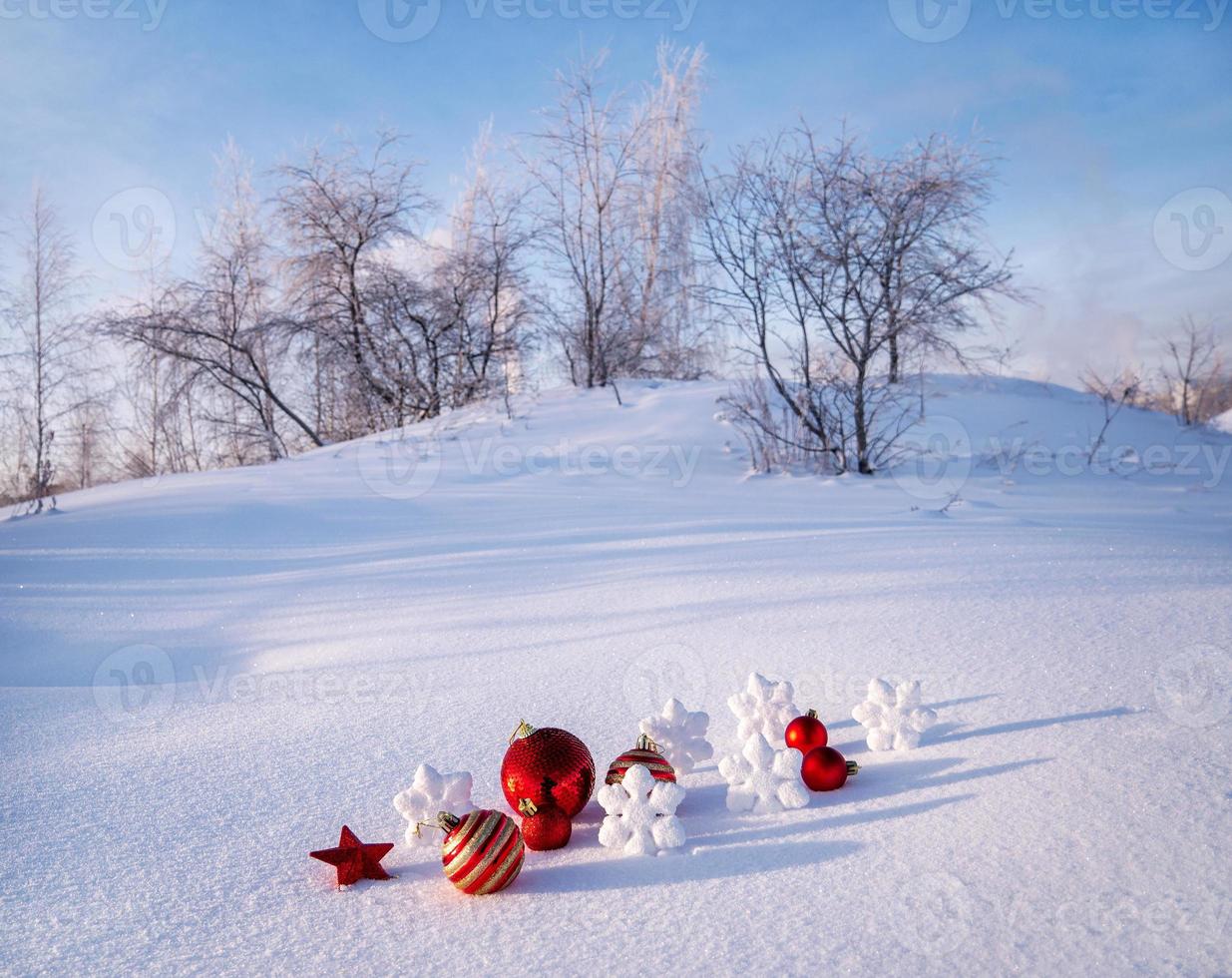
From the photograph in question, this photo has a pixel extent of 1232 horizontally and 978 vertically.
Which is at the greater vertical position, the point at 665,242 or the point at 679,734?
the point at 665,242

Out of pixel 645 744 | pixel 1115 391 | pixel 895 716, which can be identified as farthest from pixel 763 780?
pixel 1115 391

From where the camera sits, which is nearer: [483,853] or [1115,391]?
[483,853]

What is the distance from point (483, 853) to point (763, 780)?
51 cm

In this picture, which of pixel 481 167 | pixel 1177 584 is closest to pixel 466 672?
pixel 1177 584

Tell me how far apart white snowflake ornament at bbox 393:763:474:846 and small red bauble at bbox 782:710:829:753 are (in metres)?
0.63

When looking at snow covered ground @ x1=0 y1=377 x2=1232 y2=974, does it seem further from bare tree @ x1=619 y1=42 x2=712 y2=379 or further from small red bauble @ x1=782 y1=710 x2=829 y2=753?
bare tree @ x1=619 y1=42 x2=712 y2=379

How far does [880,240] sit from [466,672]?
4884 millimetres

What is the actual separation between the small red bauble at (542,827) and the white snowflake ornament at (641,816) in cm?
8

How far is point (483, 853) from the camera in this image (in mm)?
1091

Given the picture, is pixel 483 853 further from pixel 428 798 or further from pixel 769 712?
pixel 769 712

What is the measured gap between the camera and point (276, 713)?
74.3 inches

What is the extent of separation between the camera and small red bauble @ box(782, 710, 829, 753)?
1.45 m

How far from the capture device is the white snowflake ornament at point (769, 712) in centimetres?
153

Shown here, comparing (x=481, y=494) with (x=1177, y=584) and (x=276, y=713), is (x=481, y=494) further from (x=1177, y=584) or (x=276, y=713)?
(x=1177, y=584)
